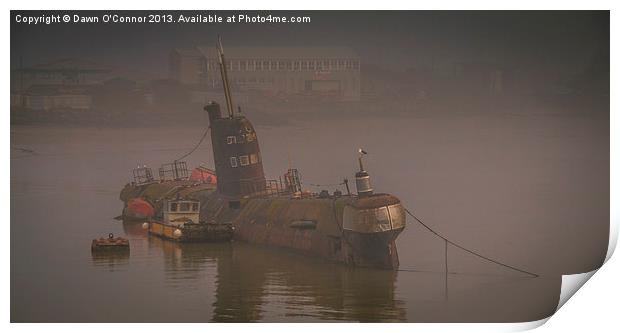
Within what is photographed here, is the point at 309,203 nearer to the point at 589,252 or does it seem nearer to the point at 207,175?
the point at 207,175

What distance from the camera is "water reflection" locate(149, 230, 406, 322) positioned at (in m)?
9.23

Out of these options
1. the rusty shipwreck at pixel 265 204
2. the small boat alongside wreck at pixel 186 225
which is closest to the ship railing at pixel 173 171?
the rusty shipwreck at pixel 265 204

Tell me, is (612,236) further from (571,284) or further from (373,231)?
(373,231)

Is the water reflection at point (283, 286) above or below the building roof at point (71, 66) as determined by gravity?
below

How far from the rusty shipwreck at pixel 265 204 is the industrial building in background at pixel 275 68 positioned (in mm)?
114

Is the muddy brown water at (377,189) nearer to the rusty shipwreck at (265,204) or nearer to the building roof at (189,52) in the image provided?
the rusty shipwreck at (265,204)

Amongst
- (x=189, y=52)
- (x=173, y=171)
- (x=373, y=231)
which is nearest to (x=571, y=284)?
(x=373, y=231)

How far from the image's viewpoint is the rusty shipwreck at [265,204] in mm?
9312

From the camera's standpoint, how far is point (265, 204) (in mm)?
9547

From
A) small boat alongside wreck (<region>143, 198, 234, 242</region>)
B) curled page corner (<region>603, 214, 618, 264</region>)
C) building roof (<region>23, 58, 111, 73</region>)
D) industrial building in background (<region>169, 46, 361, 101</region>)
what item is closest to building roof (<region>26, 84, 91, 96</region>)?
building roof (<region>23, 58, 111, 73</region>)

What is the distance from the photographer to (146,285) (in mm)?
9289

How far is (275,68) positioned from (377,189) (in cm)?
113

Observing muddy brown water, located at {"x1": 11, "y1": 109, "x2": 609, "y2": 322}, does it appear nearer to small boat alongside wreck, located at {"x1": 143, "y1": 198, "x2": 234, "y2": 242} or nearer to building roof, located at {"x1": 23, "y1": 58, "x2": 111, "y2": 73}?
small boat alongside wreck, located at {"x1": 143, "y1": 198, "x2": 234, "y2": 242}

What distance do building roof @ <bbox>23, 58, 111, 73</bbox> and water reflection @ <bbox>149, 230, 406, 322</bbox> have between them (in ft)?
4.24
